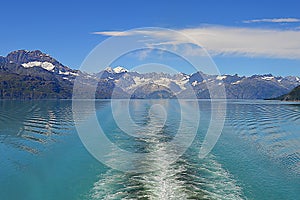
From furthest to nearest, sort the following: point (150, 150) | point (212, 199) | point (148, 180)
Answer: point (150, 150), point (148, 180), point (212, 199)

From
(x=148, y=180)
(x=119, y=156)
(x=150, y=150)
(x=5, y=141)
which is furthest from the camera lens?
(x=5, y=141)

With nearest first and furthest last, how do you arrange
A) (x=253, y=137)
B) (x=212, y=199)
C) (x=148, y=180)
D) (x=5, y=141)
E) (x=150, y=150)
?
(x=212, y=199), (x=148, y=180), (x=150, y=150), (x=5, y=141), (x=253, y=137)

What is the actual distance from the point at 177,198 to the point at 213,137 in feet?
96.0

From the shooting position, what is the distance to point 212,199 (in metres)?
21.5

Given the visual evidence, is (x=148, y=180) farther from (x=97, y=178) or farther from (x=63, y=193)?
(x=63, y=193)

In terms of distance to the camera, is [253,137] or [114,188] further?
[253,137]

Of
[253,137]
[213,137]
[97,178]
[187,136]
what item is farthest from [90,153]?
[253,137]

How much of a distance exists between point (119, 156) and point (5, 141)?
64.9ft

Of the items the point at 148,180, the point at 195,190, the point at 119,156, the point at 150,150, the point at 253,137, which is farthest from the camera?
the point at 253,137

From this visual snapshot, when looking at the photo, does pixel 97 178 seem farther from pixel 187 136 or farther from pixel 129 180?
pixel 187 136

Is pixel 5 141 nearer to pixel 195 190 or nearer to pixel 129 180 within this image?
pixel 129 180

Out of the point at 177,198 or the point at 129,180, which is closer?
the point at 177,198

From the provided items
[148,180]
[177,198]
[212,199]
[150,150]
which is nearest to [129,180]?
[148,180]

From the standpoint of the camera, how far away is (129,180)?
83.8 feet
